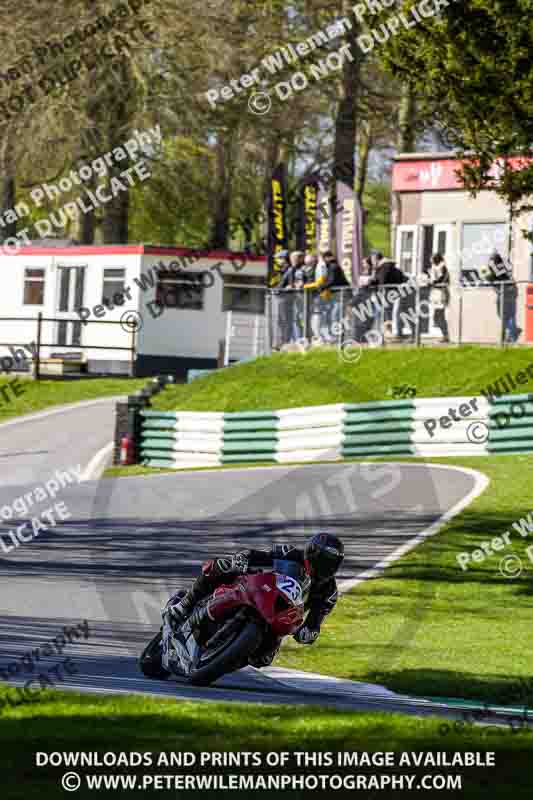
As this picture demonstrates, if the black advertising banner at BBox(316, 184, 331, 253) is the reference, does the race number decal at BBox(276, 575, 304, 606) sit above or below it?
below

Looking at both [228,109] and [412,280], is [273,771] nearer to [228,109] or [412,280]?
[412,280]

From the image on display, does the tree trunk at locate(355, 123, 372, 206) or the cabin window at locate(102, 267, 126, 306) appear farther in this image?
the tree trunk at locate(355, 123, 372, 206)

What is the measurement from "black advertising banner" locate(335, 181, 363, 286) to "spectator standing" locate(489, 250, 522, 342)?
5.88m

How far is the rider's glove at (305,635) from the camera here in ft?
29.8

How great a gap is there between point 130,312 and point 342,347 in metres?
12.7

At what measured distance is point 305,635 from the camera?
30.0 feet

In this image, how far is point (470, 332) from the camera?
86.1 ft

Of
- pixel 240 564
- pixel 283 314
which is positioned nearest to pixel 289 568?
pixel 240 564
